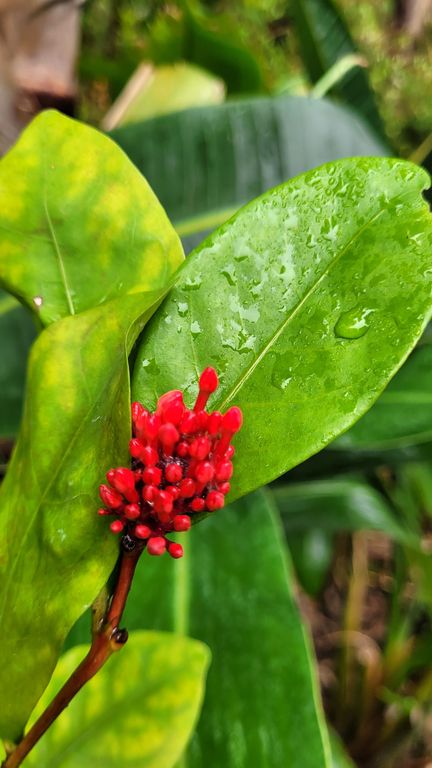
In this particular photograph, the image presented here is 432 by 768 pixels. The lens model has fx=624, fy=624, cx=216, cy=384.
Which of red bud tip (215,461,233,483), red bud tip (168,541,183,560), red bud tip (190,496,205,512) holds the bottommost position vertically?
red bud tip (168,541,183,560)

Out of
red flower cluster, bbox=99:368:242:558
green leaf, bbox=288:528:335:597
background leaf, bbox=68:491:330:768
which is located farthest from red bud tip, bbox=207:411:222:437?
green leaf, bbox=288:528:335:597

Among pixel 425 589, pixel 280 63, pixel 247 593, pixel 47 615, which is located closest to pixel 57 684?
pixel 47 615

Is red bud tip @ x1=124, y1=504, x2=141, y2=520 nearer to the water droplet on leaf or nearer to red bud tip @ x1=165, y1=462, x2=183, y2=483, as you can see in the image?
red bud tip @ x1=165, y1=462, x2=183, y2=483

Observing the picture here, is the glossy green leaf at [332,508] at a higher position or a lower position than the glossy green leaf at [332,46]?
lower

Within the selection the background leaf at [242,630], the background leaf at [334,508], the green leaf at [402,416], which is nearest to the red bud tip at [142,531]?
the background leaf at [242,630]

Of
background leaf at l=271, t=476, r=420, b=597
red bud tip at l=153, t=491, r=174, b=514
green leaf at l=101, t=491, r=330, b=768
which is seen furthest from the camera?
background leaf at l=271, t=476, r=420, b=597

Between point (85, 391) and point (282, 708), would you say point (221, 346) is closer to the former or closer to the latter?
point (85, 391)

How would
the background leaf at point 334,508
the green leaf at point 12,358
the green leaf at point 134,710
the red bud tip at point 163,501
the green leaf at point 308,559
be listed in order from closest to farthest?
the red bud tip at point 163,501
the green leaf at point 134,710
the green leaf at point 12,358
the background leaf at point 334,508
the green leaf at point 308,559

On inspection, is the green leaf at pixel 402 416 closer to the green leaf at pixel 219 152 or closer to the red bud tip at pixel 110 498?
the green leaf at pixel 219 152
